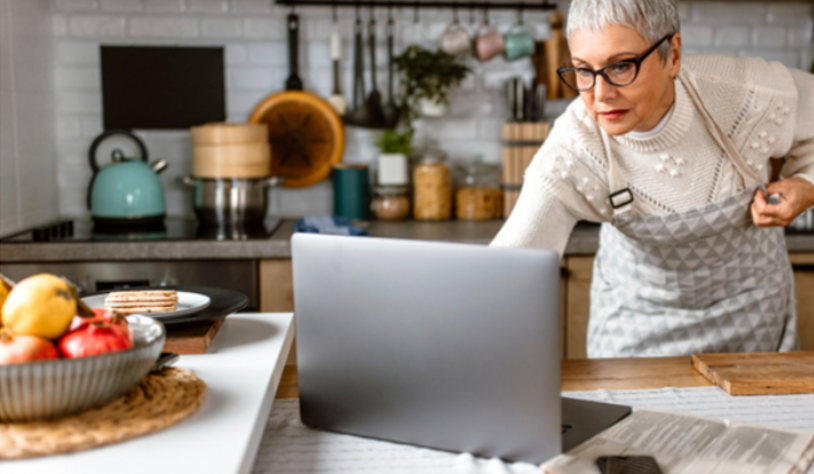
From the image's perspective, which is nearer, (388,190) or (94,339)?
(94,339)

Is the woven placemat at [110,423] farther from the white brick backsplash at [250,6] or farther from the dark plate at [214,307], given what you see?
the white brick backsplash at [250,6]

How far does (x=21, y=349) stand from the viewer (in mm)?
774

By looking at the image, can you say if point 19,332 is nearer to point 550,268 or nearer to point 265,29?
point 550,268

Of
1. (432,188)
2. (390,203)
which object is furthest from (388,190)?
(432,188)

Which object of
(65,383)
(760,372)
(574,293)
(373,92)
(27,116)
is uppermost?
(373,92)

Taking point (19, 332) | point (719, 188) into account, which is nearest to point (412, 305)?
point (19, 332)

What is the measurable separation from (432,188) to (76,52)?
4.54 feet

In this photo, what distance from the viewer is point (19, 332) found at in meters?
0.80

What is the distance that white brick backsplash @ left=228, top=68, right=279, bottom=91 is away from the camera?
2842 millimetres

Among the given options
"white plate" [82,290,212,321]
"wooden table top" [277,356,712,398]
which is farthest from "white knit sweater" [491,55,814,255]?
"white plate" [82,290,212,321]

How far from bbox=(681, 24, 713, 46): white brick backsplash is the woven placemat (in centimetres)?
260

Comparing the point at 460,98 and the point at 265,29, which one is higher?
the point at 265,29

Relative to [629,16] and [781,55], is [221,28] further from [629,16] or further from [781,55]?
[781,55]

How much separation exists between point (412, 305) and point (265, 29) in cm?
221
